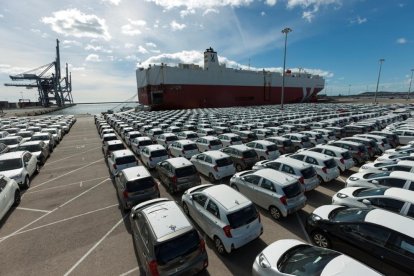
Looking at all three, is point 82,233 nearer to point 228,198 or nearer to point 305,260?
point 228,198

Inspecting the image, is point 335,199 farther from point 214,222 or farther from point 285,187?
point 214,222

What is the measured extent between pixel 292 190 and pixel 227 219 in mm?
3179

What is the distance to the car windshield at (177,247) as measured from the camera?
16.1 ft

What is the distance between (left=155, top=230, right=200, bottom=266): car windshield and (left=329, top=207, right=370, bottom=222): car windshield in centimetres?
404

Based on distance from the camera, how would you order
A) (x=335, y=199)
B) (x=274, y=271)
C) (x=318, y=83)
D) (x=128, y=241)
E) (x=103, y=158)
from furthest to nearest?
(x=318, y=83)
(x=103, y=158)
(x=335, y=199)
(x=128, y=241)
(x=274, y=271)

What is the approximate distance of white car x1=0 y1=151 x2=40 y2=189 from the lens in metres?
11.1

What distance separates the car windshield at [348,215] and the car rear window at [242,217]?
2.24m

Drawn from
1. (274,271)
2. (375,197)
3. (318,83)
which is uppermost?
(318,83)

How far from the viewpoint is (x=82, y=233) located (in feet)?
25.2

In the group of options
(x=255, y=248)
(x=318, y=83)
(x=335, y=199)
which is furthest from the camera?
(x=318, y=83)

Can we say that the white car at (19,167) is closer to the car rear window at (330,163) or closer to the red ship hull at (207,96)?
the car rear window at (330,163)

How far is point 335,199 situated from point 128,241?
735 centimetres

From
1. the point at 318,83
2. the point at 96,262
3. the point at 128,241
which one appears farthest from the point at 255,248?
the point at 318,83

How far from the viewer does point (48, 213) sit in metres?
9.06
